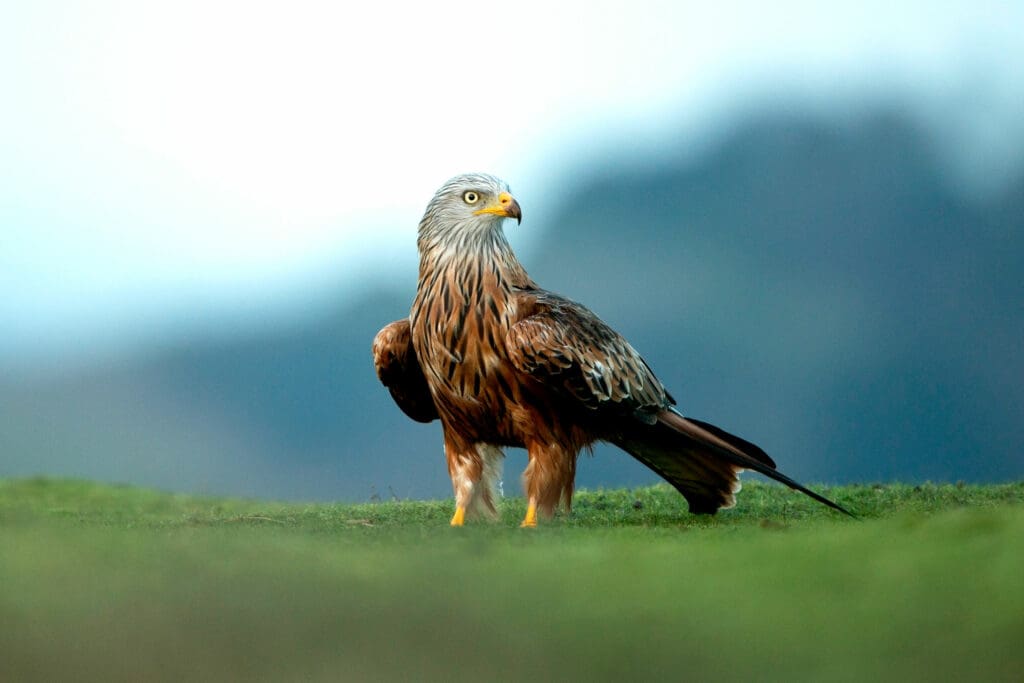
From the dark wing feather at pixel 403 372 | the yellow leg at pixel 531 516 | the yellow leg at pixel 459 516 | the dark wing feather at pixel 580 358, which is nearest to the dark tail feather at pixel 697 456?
the dark wing feather at pixel 580 358

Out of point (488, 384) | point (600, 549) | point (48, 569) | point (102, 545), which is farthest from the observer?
point (488, 384)

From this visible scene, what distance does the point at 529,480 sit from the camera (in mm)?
9570

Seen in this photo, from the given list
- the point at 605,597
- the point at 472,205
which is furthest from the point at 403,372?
the point at 605,597

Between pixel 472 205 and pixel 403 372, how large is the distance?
64.0 inches

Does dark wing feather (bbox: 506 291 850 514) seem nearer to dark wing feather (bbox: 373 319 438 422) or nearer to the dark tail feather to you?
the dark tail feather

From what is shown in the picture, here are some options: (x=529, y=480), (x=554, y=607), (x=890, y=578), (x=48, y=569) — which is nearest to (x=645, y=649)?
(x=554, y=607)

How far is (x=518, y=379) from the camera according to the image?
31.1 ft

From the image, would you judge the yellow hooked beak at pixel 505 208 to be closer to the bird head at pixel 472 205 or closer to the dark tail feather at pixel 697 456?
the bird head at pixel 472 205

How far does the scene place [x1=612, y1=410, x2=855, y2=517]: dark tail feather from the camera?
9.94 m

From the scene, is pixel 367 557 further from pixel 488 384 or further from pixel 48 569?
pixel 488 384

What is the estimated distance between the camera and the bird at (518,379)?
31.2 ft

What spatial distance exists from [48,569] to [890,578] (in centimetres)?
362

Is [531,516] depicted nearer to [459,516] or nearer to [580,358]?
[459,516]

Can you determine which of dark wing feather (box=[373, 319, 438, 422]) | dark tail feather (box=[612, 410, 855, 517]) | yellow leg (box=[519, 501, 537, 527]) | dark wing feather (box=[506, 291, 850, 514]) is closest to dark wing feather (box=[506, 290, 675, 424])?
dark wing feather (box=[506, 291, 850, 514])
